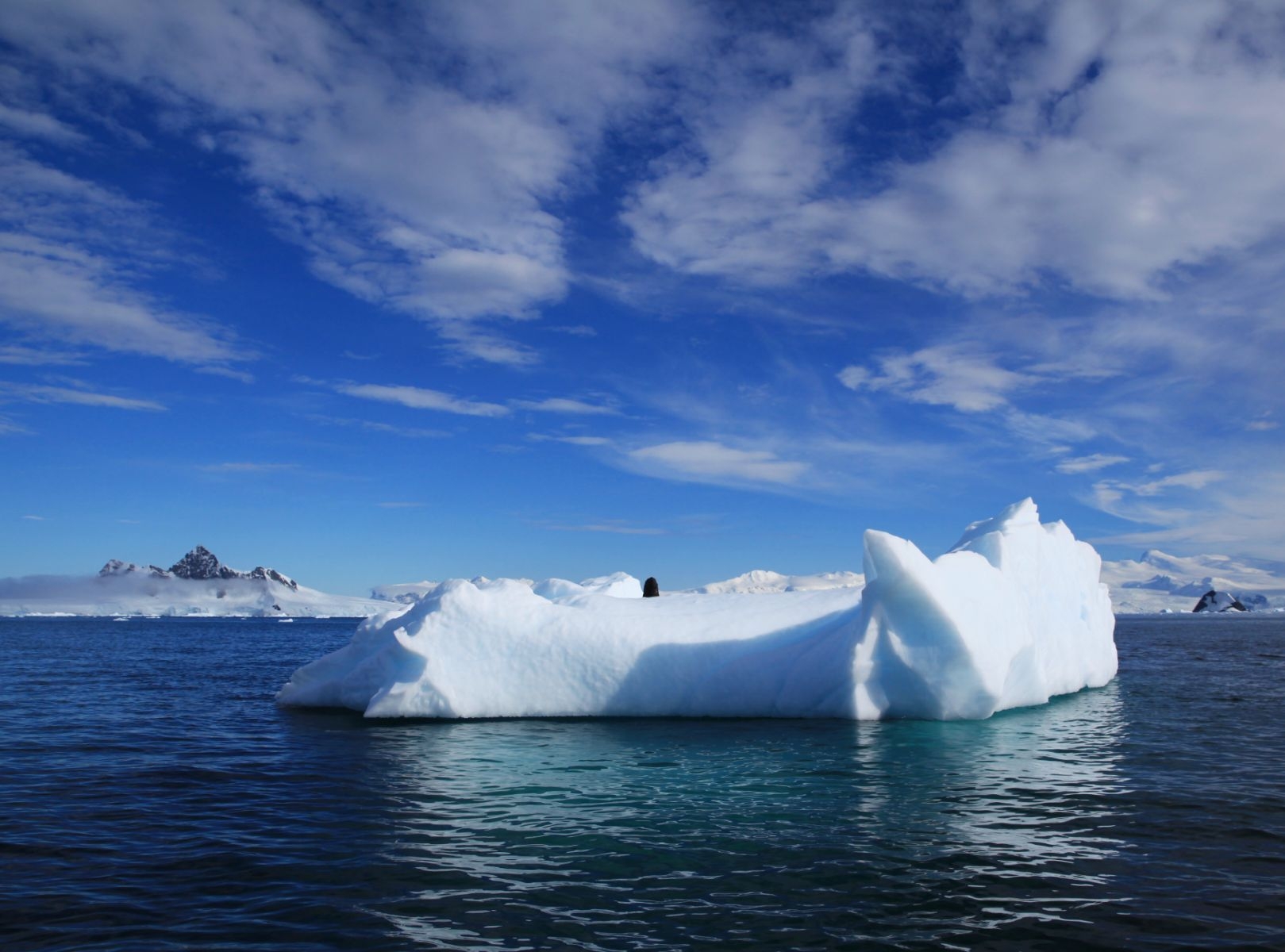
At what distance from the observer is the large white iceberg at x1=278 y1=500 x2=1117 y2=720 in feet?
54.1

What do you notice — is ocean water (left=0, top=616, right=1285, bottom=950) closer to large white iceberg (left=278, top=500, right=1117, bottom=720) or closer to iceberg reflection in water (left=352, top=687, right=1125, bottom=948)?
iceberg reflection in water (left=352, top=687, right=1125, bottom=948)

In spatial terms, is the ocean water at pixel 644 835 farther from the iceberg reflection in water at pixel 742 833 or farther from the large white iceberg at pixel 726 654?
the large white iceberg at pixel 726 654

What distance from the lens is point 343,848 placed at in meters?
8.72

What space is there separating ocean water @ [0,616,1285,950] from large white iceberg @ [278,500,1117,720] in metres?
0.63

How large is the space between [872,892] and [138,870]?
22.1 feet

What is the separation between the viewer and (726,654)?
17531 millimetres

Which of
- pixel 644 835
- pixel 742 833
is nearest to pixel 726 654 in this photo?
pixel 742 833

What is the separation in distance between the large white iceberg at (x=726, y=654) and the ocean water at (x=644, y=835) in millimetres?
634

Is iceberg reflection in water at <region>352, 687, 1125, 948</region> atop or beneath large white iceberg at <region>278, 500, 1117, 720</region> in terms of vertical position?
beneath

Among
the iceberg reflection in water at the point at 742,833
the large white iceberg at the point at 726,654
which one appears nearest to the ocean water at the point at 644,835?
the iceberg reflection in water at the point at 742,833

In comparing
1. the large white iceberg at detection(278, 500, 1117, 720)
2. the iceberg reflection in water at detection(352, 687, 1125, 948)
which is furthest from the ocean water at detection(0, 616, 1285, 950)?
the large white iceberg at detection(278, 500, 1117, 720)

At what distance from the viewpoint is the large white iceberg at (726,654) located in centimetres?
1648

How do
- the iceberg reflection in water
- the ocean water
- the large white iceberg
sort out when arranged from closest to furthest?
the ocean water < the iceberg reflection in water < the large white iceberg

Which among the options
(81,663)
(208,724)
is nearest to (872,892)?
(208,724)
